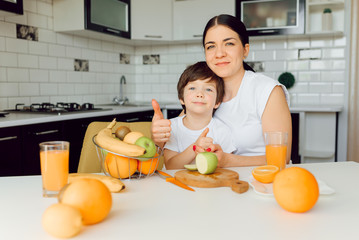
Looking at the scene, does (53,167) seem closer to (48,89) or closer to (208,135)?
(208,135)

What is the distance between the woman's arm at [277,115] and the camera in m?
1.52

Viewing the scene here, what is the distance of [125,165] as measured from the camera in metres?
1.03

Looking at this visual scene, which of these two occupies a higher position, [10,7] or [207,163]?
[10,7]

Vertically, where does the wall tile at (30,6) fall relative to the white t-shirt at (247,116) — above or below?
above

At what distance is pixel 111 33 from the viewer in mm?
3449

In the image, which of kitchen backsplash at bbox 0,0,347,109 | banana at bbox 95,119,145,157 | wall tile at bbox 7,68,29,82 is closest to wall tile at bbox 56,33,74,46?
kitchen backsplash at bbox 0,0,347,109

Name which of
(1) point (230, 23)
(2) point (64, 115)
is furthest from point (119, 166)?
(2) point (64, 115)

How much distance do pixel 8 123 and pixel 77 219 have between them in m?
1.60

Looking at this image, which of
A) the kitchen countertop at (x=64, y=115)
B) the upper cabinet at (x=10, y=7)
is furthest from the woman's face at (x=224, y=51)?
the upper cabinet at (x=10, y=7)

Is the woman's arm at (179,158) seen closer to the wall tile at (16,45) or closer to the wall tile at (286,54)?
the wall tile at (16,45)

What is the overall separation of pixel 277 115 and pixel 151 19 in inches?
106

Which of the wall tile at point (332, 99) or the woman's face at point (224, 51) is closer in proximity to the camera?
the woman's face at point (224, 51)

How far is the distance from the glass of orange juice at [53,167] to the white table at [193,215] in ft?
→ 0.14

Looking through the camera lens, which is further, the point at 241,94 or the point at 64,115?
the point at 64,115
